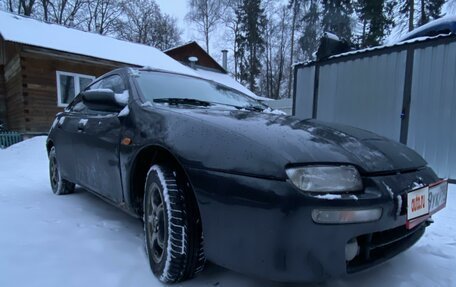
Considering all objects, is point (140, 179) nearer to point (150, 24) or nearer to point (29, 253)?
point (29, 253)

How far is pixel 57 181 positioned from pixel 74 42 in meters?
10.3

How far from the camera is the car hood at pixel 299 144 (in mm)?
1356

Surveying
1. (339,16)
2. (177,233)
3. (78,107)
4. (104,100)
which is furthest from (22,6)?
(177,233)

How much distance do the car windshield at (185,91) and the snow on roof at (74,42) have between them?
28.3ft

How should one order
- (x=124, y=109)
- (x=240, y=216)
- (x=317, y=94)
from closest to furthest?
(x=240, y=216) < (x=124, y=109) < (x=317, y=94)

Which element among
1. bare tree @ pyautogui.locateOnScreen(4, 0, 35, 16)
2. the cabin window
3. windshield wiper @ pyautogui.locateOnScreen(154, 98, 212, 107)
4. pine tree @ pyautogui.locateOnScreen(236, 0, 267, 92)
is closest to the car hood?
windshield wiper @ pyautogui.locateOnScreen(154, 98, 212, 107)

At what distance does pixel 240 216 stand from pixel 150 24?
31.9 m

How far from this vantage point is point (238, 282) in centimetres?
175

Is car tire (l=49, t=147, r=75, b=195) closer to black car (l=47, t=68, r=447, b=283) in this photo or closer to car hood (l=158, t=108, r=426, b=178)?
black car (l=47, t=68, r=447, b=283)

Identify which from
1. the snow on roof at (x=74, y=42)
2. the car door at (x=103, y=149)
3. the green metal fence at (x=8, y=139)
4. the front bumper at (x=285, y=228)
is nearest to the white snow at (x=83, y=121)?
the car door at (x=103, y=149)

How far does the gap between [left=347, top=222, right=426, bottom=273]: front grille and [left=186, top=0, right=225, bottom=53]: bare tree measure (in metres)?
29.6

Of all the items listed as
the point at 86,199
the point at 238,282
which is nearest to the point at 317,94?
the point at 86,199

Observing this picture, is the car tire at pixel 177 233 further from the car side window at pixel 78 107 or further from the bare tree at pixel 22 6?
the bare tree at pixel 22 6

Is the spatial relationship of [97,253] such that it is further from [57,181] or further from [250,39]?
[250,39]
